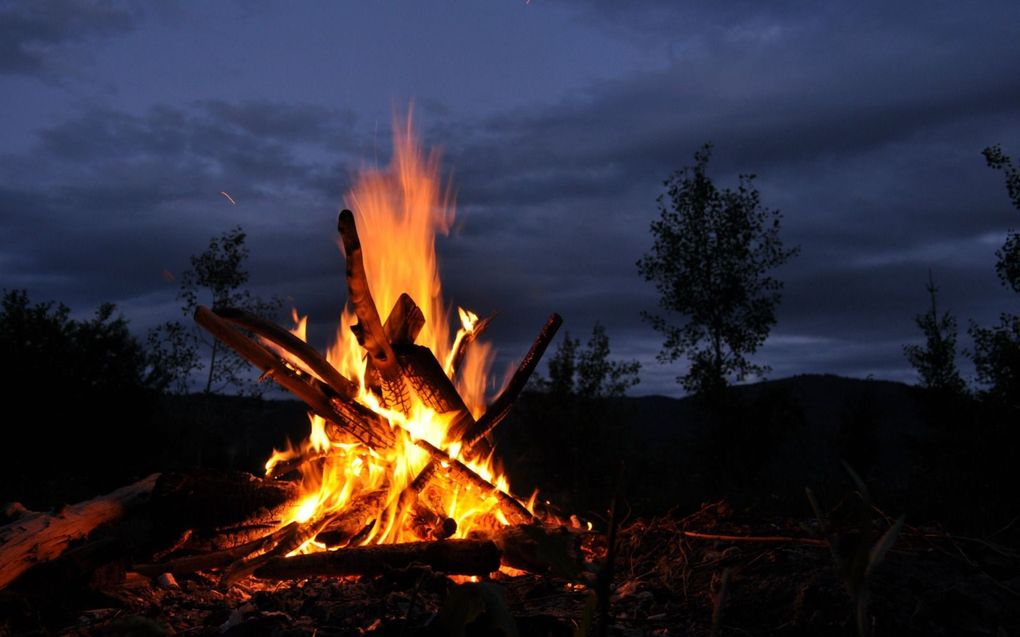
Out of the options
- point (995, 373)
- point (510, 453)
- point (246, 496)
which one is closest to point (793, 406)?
point (995, 373)

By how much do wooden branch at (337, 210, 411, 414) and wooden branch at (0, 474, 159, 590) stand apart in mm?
1903

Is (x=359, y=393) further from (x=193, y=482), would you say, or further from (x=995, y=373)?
(x=995, y=373)

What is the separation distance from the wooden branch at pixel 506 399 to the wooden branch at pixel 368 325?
1.57ft

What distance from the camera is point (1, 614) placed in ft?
12.7

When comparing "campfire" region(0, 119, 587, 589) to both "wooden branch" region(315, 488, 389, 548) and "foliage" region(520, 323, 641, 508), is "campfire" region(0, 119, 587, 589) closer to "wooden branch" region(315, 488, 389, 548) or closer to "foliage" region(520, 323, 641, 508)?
"wooden branch" region(315, 488, 389, 548)

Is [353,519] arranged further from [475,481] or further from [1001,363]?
[1001,363]

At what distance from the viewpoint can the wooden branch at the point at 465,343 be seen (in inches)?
238

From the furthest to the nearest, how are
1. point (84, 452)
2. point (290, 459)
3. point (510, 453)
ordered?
point (510, 453) < point (84, 452) < point (290, 459)

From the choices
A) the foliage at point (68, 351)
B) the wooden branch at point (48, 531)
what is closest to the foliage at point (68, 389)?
the foliage at point (68, 351)

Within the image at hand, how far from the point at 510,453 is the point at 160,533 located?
1844cm

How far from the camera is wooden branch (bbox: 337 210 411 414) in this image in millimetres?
4480

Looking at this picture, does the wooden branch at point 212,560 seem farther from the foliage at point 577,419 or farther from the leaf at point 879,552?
the foliage at point 577,419

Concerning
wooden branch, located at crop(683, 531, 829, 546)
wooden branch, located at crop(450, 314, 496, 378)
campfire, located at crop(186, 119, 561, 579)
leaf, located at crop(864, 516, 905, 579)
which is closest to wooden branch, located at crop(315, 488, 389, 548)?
campfire, located at crop(186, 119, 561, 579)

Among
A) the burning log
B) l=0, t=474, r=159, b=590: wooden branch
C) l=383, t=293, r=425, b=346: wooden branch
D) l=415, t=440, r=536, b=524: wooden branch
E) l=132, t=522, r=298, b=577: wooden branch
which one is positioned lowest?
l=132, t=522, r=298, b=577: wooden branch
